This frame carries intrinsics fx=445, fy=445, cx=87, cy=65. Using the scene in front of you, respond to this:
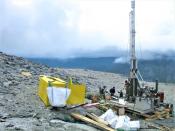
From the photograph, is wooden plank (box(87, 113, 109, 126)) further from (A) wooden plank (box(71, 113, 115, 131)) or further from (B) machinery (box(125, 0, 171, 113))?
(B) machinery (box(125, 0, 171, 113))

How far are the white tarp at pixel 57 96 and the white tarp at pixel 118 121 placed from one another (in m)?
2.21

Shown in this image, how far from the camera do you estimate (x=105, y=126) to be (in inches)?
828

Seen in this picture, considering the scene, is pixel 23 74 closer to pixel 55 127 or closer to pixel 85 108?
pixel 85 108

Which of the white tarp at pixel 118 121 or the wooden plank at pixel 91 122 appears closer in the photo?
the wooden plank at pixel 91 122

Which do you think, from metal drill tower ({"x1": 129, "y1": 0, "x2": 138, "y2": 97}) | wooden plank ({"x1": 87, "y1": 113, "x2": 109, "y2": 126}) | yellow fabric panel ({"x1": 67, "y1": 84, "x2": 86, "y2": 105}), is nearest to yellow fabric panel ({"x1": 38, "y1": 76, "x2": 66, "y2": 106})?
yellow fabric panel ({"x1": 67, "y1": 84, "x2": 86, "y2": 105})

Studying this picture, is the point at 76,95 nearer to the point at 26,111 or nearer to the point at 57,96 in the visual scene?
the point at 57,96

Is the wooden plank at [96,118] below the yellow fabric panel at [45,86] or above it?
below

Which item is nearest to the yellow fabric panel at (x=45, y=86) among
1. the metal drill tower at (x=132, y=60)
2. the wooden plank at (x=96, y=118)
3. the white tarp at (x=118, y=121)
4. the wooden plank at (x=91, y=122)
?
the wooden plank at (x=91, y=122)

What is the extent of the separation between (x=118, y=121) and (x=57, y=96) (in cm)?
364

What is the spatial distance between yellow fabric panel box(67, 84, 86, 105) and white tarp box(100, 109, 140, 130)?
2.26 metres

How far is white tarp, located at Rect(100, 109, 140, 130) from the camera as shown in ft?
69.2

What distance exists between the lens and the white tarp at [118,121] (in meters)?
21.1

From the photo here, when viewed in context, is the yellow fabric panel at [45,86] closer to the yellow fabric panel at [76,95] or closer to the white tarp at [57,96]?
the white tarp at [57,96]

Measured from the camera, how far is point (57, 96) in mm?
23125
